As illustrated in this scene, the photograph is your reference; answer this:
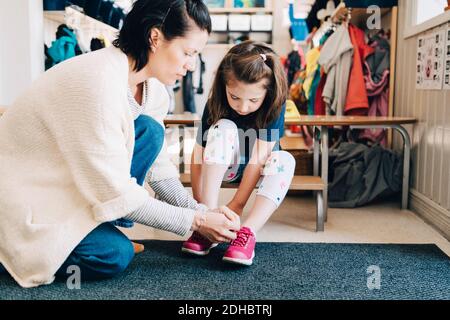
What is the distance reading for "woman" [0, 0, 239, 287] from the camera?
4.15 ft

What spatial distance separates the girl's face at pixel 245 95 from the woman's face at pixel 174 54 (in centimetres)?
33

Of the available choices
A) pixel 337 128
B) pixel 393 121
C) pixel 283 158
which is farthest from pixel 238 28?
pixel 283 158

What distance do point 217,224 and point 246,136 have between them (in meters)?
0.56

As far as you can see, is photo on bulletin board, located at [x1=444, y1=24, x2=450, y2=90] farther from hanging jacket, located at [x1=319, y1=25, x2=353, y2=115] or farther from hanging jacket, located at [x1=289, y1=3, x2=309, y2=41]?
hanging jacket, located at [x1=289, y1=3, x2=309, y2=41]

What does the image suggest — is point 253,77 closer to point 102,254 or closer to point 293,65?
point 102,254

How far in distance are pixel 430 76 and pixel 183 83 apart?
4.12 m

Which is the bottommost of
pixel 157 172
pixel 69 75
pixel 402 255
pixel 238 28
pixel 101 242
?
pixel 402 255

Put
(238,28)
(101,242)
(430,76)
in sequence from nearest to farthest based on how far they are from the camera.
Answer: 1. (101,242)
2. (430,76)
3. (238,28)

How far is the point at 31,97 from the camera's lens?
1325 mm

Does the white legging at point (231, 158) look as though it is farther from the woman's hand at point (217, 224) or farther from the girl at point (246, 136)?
the woman's hand at point (217, 224)

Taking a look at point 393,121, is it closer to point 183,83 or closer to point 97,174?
point 97,174

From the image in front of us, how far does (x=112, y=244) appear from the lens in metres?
1.39

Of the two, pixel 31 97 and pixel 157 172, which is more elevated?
pixel 31 97

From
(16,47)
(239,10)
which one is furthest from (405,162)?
(239,10)
